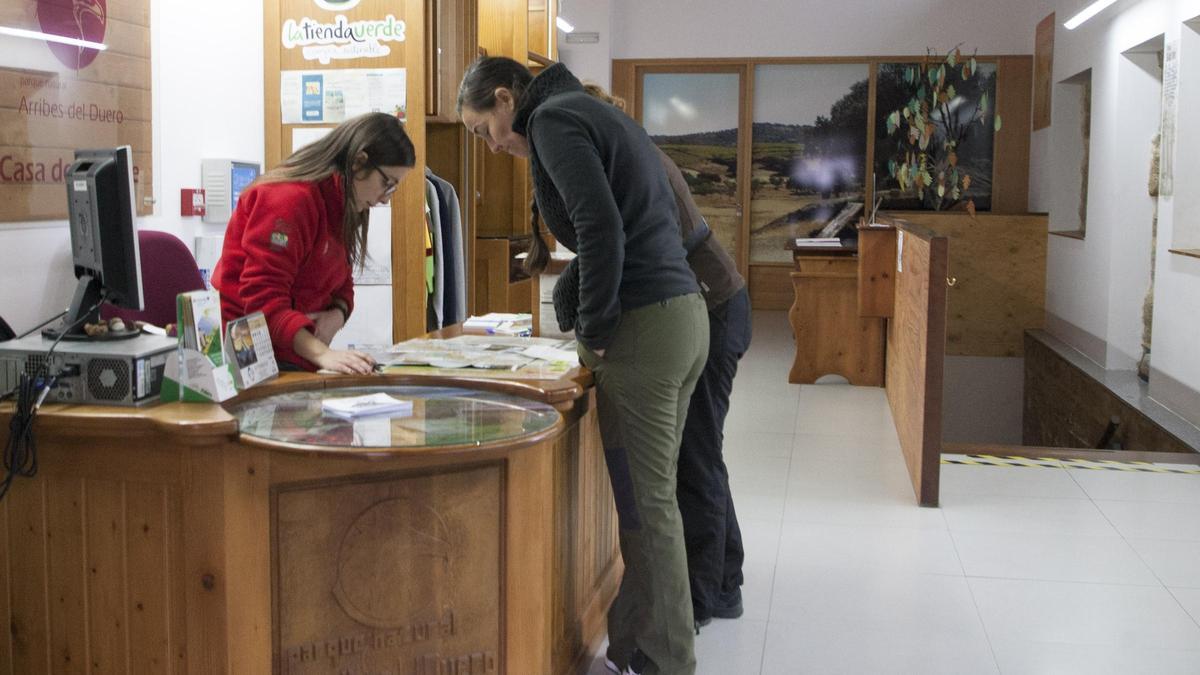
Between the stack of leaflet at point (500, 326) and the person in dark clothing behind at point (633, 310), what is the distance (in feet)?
2.87

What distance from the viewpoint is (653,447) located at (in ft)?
9.84

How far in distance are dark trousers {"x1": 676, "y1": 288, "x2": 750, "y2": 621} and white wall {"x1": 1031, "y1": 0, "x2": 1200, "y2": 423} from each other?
4622mm

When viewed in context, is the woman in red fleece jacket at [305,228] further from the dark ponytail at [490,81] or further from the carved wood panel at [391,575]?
the carved wood panel at [391,575]

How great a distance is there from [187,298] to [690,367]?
3.97ft

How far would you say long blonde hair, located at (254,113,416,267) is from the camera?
10.3 ft

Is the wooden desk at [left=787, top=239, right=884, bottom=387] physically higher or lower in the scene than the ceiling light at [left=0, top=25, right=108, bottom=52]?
lower

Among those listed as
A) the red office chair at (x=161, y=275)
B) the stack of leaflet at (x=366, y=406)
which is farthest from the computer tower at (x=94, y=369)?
the red office chair at (x=161, y=275)

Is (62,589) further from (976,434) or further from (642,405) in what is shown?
(976,434)

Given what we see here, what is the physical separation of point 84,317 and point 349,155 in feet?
2.66

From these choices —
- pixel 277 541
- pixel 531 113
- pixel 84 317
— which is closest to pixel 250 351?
pixel 84 317

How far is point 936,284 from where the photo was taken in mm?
5137

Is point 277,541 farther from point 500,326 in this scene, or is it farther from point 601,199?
point 500,326

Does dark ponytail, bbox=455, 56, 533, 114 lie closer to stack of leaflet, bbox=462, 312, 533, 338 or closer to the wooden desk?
stack of leaflet, bbox=462, 312, 533, 338

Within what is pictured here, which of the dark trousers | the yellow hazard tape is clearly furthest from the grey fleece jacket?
the yellow hazard tape
